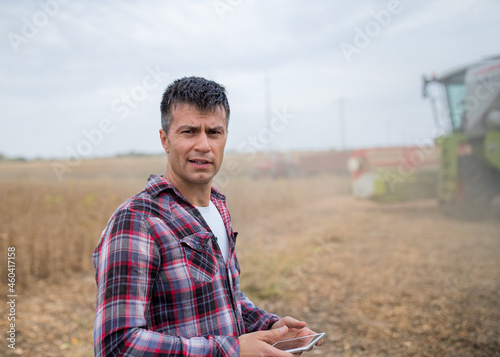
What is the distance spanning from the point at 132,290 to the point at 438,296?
3.84 meters

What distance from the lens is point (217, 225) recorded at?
55.6 inches

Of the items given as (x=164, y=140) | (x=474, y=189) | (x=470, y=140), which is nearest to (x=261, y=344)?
(x=164, y=140)

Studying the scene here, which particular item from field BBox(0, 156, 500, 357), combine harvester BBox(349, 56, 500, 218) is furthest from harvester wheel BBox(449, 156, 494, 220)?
field BBox(0, 156, 500, 357)

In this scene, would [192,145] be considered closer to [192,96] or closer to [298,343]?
[192,96]

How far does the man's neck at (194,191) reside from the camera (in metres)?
1.34

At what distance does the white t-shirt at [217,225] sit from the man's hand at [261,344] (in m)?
0.32

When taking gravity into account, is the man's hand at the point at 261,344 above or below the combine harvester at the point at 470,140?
below

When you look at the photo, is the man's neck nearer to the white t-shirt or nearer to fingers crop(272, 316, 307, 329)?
the white t-shirt

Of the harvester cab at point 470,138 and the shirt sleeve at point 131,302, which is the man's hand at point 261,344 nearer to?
the shirt sleeve at point 131,302

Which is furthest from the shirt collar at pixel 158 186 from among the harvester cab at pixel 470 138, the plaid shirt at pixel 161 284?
the harvester cab at pixel 470 138

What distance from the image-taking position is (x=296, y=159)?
2286cm

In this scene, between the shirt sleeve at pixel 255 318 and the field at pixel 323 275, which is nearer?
the shirt sleeve at pixel 255 318

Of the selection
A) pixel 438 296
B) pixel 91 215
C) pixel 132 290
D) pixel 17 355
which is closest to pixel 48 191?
pixel 91 215

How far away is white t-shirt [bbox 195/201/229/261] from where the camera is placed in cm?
137
